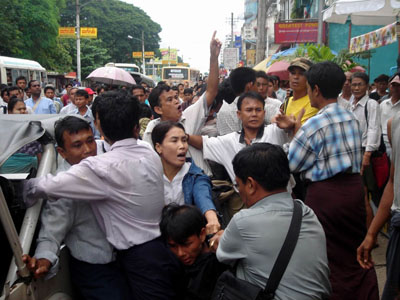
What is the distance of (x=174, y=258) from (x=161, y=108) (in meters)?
1.79

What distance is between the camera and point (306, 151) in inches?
→ 123

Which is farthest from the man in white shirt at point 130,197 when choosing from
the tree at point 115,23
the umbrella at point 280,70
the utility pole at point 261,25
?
the tree at point 115,23

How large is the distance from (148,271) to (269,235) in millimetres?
777

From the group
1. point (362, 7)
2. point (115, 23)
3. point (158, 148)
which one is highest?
point (115, 23)

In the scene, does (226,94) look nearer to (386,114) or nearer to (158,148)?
(158,148)

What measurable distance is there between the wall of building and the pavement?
7.05 meters

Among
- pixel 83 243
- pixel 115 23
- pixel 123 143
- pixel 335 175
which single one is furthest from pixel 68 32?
pixel 83 243

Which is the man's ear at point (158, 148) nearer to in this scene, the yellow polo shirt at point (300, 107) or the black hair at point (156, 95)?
the black hair at point (156, 95)

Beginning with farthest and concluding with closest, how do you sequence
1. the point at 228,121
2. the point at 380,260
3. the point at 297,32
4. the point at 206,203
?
the point at 297,32 → the point at 380,260 → the point at 228,121 → the point at 206,203

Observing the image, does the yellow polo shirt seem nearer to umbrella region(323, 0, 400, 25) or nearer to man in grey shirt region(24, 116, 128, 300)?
man in grey shirt region(24, 116, 128, 300)

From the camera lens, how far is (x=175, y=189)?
302cm

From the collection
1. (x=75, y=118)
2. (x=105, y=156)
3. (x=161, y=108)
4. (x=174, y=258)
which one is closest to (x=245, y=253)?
(x=174, y=258)

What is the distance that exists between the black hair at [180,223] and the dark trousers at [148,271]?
0.11 m

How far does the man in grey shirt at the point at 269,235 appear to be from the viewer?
6.59ft
